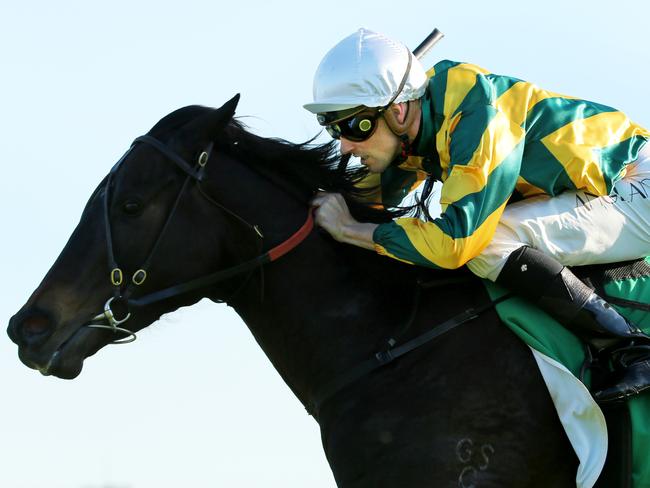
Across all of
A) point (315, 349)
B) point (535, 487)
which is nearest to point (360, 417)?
point (315, 349)

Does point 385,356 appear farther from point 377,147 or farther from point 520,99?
point 520,99

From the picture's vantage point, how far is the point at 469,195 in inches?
208

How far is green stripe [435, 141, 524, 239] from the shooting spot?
525 centimetres

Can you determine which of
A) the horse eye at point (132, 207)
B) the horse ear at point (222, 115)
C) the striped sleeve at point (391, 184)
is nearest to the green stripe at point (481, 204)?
the striped sleeve at point (391, 184)

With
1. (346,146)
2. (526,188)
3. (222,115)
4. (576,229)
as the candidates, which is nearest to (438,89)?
(346,146)

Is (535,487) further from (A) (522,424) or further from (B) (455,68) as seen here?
(B) (455,68)

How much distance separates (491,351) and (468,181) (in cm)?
83

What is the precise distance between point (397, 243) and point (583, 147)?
3.47 feet

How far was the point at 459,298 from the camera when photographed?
561 cm

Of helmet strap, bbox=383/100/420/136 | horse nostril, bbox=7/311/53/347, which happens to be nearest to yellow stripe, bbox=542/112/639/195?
helmet strap, bbox=383/100/420/136

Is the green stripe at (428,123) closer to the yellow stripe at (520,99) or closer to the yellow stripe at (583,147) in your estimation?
the yellow stripe at (520,99)

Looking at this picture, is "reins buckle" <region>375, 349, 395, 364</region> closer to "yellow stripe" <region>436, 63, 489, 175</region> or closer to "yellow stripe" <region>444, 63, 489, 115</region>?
"yellow stripe" <region>436, 63, 489, 175</region>

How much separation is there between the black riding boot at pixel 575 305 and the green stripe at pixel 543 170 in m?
0.36

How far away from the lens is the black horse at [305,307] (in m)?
5.22
